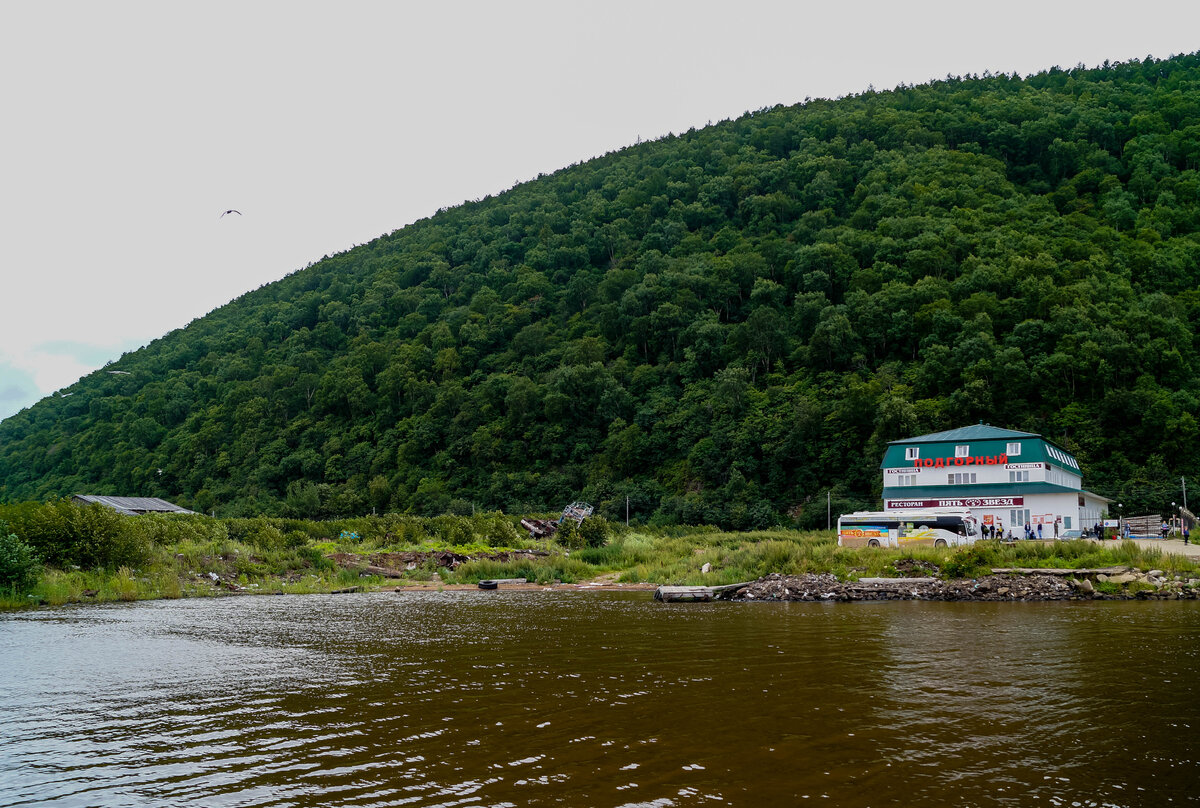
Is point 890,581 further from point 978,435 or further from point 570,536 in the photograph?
point 978,435

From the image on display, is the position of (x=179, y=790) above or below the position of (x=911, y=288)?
below

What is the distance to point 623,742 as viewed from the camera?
10477mm

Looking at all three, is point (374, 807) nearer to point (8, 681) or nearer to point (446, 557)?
point (8, 681)

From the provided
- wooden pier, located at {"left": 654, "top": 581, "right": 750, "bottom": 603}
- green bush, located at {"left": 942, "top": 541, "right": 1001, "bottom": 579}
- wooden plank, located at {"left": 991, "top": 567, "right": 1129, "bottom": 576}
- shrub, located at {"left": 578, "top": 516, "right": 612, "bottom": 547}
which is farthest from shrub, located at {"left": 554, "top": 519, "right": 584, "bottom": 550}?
wooden plank, located at {"left": 991, "top": 567, "right": 1129, "bottom": 576}

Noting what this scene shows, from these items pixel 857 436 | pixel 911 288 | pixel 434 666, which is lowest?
pixel 434 666

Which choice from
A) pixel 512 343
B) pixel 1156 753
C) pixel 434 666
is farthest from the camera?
pixel 512 343

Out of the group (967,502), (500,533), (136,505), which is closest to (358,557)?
(500,533)

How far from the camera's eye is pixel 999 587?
98.2 feet

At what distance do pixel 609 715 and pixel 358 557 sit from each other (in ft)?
122

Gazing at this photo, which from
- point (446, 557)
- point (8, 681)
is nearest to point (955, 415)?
point (446, 557)

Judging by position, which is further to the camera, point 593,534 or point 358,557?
point 593,534

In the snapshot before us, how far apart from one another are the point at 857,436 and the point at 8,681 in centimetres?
8115

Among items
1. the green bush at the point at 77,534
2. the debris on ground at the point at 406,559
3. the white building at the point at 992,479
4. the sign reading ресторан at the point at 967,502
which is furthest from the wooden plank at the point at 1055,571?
the green bush at the point at 77,534

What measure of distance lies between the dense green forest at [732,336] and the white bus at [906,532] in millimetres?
28831
